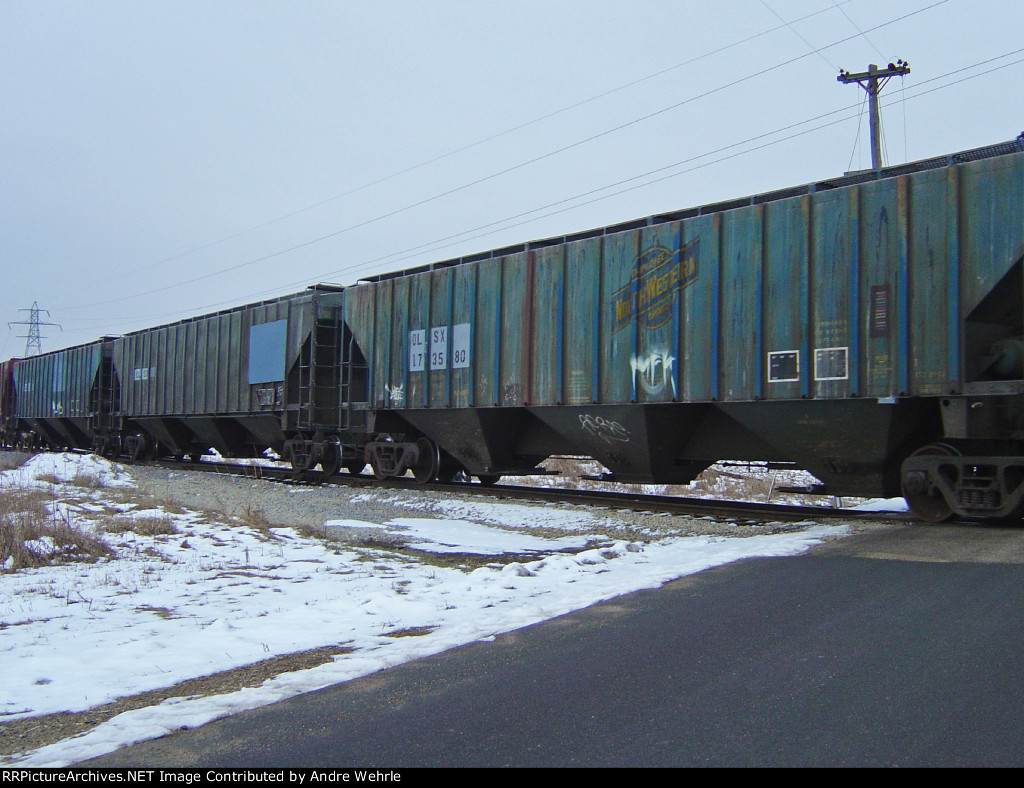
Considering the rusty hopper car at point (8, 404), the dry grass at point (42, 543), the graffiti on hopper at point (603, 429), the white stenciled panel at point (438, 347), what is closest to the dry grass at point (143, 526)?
the dry grass at point (42, 543)

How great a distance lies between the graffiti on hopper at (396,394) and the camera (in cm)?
1545

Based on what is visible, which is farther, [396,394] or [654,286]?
[396,394]

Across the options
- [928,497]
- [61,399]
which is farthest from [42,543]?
[61,399]

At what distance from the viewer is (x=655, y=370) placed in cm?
1145

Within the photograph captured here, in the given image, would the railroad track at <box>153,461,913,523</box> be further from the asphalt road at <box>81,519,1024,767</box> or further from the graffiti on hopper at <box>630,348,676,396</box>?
the asphalt road at <box>81,519,1024,767</box>

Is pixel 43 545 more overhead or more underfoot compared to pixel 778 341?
more underfoot

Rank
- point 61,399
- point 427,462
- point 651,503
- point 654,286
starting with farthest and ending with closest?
point 61,399 → point 427,462 → point 651,503 → point 654,286

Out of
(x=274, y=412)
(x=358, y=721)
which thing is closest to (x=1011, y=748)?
(x=358, y=721)

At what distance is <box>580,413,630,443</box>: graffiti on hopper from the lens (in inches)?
476

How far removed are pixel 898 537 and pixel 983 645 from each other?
4321 millimetres

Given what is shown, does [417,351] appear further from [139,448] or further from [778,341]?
[139,448]

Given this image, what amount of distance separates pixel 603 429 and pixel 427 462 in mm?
4778

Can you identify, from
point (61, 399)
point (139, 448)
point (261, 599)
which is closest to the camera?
point (261, 599)

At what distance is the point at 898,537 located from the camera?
829 cm
